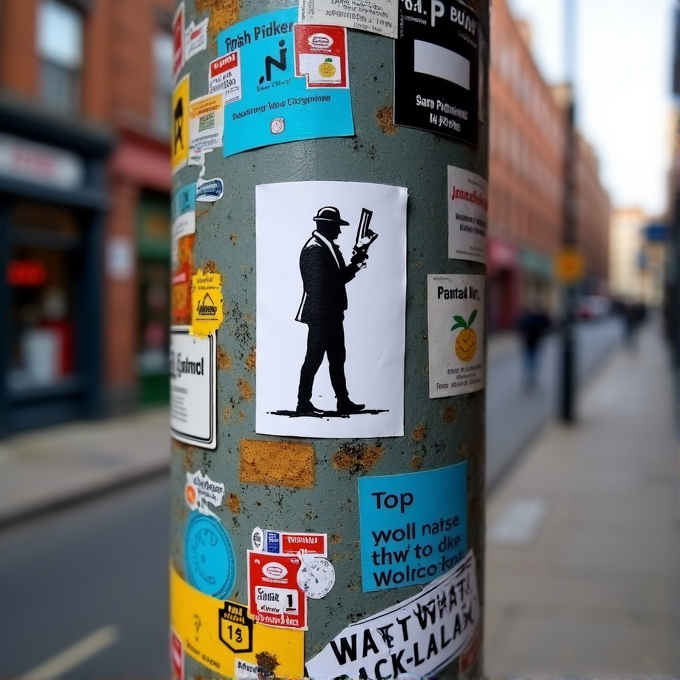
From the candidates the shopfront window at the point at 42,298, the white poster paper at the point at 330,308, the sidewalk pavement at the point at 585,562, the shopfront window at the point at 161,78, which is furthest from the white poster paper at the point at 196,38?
the shopfront window at the point at 161,78

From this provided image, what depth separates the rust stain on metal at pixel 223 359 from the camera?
1.62 meters

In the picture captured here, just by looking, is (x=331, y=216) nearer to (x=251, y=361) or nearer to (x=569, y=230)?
(x=251, y=361)

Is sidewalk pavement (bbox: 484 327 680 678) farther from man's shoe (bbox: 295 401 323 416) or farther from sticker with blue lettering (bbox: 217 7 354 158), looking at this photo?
sticker with blue lettering (bbox: 217 7 354 158)

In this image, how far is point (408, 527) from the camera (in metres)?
1.61

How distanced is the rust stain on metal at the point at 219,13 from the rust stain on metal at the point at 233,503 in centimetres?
111

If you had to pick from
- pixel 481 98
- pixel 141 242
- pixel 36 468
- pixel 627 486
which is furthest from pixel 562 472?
pixel 141 242

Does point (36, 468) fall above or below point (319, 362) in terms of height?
below

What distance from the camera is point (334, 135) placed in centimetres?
153

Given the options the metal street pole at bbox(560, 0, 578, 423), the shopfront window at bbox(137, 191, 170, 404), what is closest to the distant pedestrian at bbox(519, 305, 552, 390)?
the metal street pole at bbox(560, 0, 578, 423)

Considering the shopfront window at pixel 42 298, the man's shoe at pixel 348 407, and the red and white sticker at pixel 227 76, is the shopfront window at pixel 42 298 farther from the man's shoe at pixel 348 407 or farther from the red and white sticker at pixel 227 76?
the man's shoe at pixel 348 407

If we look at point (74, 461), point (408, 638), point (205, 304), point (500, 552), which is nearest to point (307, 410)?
point (205, 304)

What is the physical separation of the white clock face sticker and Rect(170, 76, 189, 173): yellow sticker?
3.43 feet

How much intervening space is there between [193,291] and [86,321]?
1116 centimetres

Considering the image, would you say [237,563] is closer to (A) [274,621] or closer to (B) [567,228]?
(A) [274,621]
